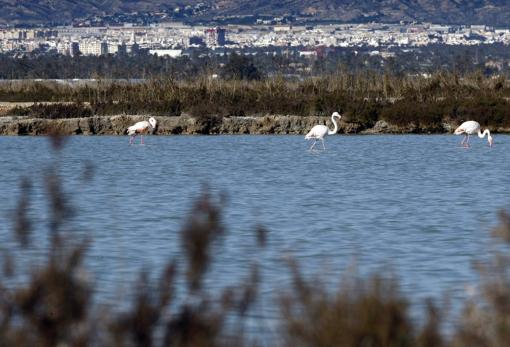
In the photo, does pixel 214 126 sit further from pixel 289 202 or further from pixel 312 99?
pixel 289 202

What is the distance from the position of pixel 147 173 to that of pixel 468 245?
11230mm

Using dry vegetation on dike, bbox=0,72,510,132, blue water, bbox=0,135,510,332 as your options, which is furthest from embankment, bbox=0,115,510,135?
blue water, bbox=0,135,510,332

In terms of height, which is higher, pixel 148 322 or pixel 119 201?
pixel 148 322

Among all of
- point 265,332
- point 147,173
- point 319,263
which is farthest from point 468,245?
point 147,173

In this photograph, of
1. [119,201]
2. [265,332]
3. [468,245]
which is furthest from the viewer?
[119,201]

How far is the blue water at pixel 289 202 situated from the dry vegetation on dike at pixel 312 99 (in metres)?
2.25

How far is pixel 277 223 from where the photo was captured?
15.9m

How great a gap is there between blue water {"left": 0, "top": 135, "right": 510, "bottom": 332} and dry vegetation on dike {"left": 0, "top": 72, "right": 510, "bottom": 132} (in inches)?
88.6

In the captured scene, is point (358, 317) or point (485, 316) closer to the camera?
point (358, 317)

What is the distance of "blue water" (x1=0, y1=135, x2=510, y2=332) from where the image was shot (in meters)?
11.8

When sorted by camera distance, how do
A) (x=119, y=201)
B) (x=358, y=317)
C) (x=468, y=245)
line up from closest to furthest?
(x=358, y=317) → (x=468, y=245) → (x=119, y=201)

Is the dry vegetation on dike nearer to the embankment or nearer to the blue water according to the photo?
the embankment

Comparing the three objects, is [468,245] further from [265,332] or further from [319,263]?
[265,332]

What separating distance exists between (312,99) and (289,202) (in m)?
21.1
